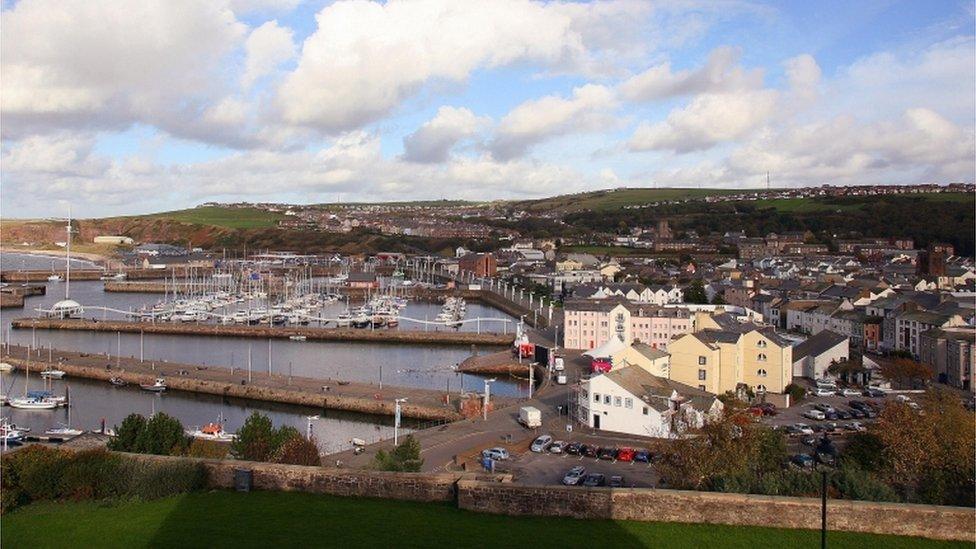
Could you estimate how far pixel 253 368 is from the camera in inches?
802

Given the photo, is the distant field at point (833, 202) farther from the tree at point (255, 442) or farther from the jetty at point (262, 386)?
the tree at point (255, 442)

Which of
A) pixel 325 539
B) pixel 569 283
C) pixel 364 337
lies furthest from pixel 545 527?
pixel 569 283

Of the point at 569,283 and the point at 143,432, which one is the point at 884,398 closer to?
the point at 143,432

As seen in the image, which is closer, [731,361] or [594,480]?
[594,480]

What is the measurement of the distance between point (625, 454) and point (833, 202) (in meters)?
67.5

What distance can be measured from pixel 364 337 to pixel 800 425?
16.3 m

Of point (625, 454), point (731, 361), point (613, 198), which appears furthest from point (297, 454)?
point (613, 198)

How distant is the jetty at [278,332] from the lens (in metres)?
25.8

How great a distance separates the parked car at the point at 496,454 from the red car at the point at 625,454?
4.73 ft

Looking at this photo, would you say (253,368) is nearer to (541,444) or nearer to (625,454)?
(541,444)

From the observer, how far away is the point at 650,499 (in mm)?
4574

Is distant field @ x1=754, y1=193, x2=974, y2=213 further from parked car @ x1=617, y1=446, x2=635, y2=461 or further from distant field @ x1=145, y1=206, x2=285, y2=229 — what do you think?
parked car @ x1=617, y1=446, x2=635, y2=461

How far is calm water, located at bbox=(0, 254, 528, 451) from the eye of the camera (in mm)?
14594

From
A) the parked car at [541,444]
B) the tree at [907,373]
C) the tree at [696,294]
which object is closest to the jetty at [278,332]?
the tree at [696,294]
